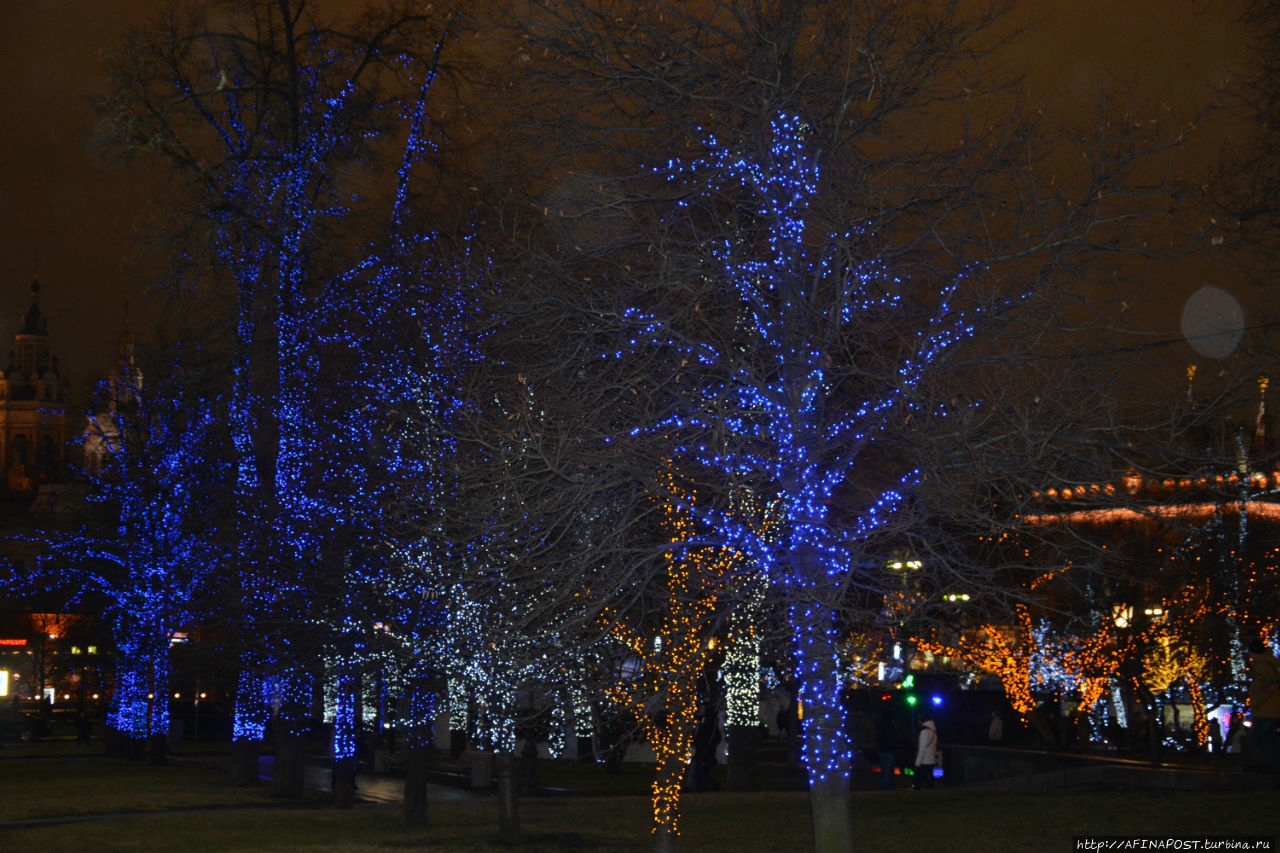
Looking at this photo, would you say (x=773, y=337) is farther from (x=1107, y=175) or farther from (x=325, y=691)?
(x=325, y=691)

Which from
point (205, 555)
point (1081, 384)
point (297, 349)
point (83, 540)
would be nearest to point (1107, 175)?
point (1081, 384)

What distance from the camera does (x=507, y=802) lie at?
1730 cm

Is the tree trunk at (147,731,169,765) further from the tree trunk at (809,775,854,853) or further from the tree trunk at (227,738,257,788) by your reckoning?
the tree trunk at (809,775,854,853)

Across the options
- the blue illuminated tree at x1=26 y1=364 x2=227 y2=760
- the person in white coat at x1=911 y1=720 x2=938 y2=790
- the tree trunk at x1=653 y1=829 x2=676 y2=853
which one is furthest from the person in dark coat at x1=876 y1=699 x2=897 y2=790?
the blue illuminated tree at x1=26 y1=364 x2=227 y2=760

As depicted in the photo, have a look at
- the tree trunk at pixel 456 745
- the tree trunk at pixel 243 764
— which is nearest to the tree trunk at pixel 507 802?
the tree trunk at pixel 243 764

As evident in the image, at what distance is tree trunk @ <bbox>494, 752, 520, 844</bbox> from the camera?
17.1m

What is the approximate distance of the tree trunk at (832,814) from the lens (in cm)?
1094

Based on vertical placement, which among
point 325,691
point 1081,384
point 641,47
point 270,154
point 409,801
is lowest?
point 409,801

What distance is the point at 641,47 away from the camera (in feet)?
36.3

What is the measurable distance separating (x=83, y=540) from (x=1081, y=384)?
26482 mm

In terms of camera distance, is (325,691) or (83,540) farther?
(83,540)

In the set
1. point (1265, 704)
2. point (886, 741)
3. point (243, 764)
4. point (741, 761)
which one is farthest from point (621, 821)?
point (886, 741)

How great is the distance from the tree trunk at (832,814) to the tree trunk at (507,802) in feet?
22.9

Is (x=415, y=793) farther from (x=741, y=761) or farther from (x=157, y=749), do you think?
(x=157, y=749)
